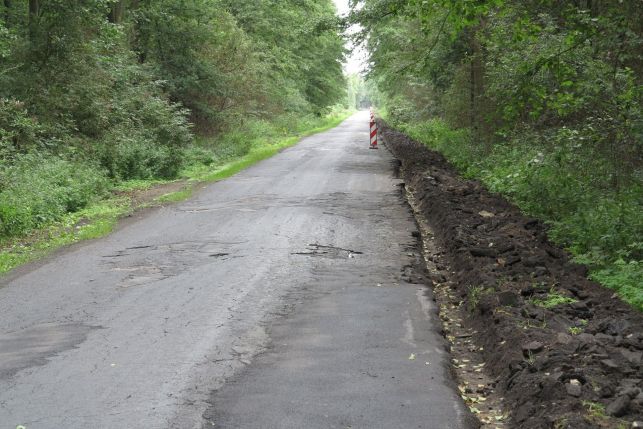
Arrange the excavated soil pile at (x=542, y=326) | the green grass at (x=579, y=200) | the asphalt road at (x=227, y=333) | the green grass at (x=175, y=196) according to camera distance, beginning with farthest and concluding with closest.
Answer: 1. the green grass at (x=175, y=196)
2. the green grass at (x=579, y=200)
3. the asphalt road at (x=227, y=333)
4. the excavated soil pile at (x=542, y=326)

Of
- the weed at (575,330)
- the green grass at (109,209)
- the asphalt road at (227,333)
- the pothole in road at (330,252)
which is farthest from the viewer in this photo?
the green grass at (109,209)

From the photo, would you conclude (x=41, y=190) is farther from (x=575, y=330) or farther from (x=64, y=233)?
(x=575, y=330)

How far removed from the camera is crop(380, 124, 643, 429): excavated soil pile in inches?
155

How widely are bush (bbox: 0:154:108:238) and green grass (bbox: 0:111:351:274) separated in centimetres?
18

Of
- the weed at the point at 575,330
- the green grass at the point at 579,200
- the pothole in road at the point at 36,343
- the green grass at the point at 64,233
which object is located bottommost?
the green grass at the point at 64,233

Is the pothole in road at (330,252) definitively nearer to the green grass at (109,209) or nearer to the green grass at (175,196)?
the green grass at (109,209)

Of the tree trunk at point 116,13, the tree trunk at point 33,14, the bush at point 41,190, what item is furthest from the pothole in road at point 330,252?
the tree trunk at point 116,13

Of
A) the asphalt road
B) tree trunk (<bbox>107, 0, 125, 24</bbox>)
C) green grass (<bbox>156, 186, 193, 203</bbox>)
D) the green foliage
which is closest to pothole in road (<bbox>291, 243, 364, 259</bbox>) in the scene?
the asphalt road

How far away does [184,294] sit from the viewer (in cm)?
699

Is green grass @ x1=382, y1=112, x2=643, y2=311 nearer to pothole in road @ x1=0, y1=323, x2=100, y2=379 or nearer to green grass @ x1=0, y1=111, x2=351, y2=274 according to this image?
pothole in road @ x1=0, y1=323, x2=100, y2=379

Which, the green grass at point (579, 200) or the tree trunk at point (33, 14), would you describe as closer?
the green grass at point (579, 200)

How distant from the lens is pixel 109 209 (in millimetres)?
12852

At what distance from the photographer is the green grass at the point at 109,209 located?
9.52m

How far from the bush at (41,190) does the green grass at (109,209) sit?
0.18 m
